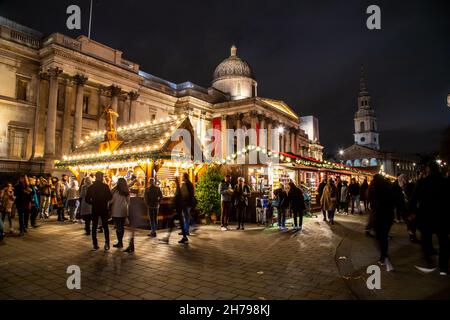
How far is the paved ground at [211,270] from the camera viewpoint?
13.7 feet

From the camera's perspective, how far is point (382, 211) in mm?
5625

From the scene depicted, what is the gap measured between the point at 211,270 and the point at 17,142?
25.1 meters

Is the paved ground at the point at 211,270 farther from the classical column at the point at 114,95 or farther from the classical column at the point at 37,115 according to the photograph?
the classical column at the point at 114,95

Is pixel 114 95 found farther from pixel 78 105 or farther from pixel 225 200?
pixel 225 200

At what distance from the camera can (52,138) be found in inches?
910

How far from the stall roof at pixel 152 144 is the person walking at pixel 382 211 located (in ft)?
23.8

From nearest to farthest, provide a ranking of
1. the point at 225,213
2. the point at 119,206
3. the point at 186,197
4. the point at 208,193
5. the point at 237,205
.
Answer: the point at 119,206 → the point at 186,197 → the point at 225,213 → the point at 237,205 → the point at 208,193

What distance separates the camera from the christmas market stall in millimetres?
10852

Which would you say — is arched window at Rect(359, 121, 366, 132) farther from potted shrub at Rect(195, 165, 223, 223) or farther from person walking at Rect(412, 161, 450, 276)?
person walking at Rect(412, 161, 450, 276)

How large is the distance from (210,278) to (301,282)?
1572mm

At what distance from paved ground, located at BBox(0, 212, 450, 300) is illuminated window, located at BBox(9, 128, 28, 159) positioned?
18.5 metres

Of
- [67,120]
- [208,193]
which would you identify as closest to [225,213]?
[208,193]

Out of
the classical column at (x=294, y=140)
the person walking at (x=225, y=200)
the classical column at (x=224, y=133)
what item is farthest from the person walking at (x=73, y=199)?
the classical column at (x=294, y=140)

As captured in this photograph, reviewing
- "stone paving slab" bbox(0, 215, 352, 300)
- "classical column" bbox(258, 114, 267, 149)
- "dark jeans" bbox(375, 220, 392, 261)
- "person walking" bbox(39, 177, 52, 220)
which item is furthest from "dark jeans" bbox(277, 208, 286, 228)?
"classical column" bbox(258, 114, 267, 149)
